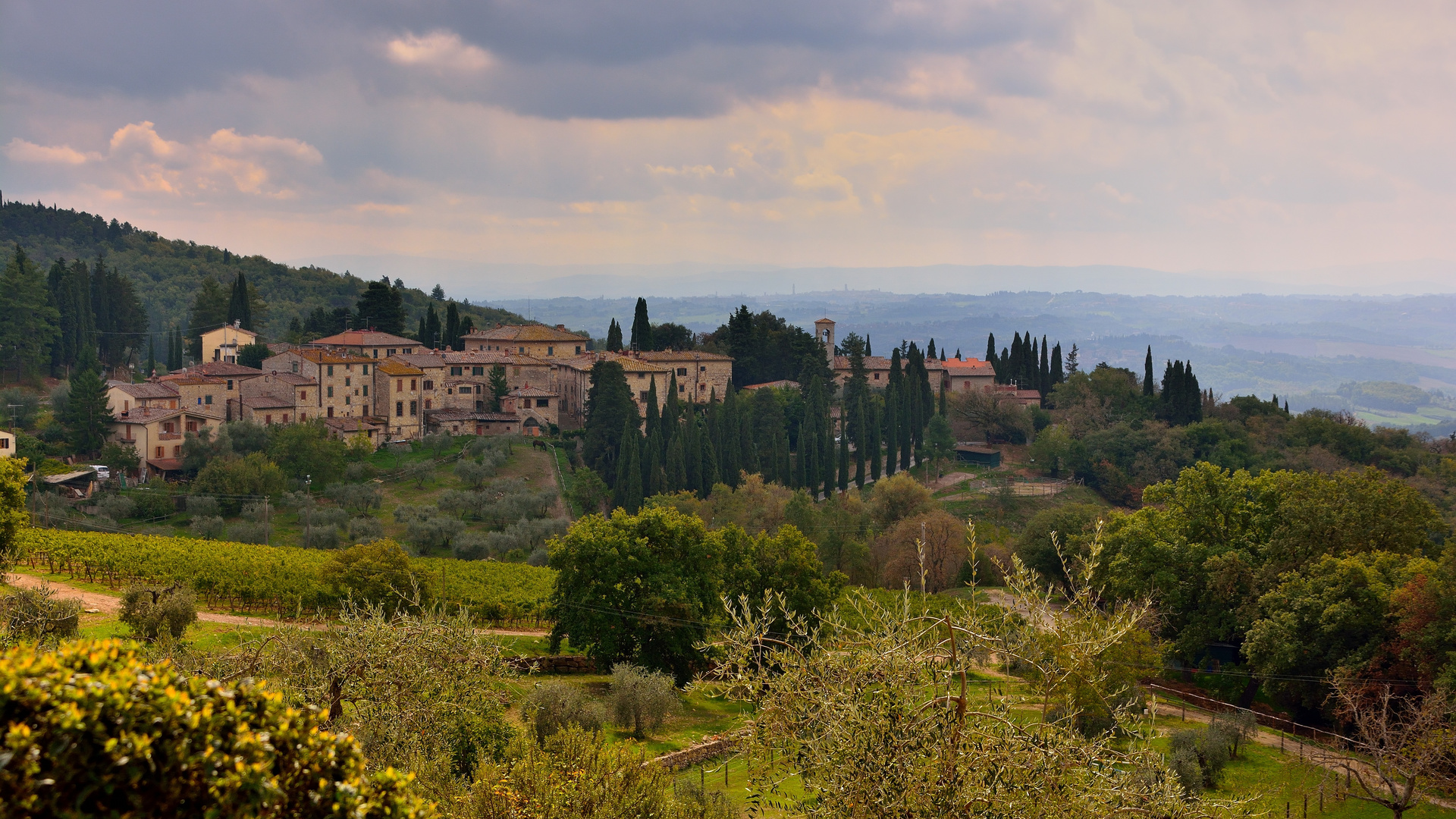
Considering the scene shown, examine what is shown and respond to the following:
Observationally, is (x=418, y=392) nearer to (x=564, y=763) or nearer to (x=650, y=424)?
(x=650, y=424)

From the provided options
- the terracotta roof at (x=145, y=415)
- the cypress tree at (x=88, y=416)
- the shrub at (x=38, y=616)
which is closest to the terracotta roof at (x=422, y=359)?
the terracotta roof at (x=145, y=415)

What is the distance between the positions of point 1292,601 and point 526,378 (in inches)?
1886

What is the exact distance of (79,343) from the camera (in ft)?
217

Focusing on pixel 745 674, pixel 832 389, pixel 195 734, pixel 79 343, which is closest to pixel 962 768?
pixel 745 674

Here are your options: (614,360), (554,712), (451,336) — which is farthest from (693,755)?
(451,336)

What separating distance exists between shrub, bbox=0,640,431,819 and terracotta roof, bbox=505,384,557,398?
5790cm

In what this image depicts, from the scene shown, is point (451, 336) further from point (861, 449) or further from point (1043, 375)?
point (1043, 375)

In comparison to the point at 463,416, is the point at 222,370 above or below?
above

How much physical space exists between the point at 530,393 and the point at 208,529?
23.0m

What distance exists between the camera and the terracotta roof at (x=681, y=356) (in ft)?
223

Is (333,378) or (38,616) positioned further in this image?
(333,378)

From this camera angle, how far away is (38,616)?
17672mm

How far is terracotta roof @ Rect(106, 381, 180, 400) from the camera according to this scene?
52.5 metres

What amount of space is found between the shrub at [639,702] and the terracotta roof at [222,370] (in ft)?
136
